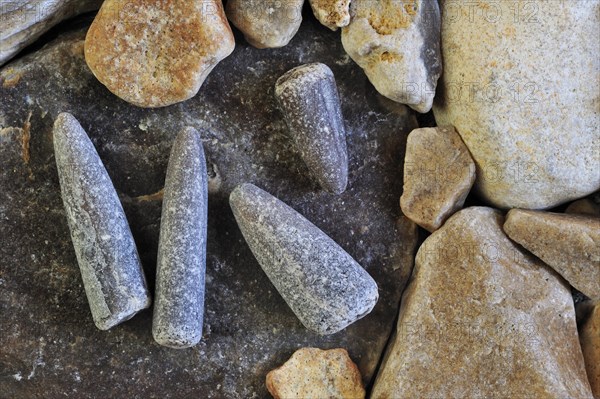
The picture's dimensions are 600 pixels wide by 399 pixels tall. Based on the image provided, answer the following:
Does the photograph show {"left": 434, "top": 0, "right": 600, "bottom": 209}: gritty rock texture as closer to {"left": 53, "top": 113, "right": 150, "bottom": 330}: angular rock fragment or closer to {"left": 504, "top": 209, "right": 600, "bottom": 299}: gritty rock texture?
{"left": 504, "top": 209, "right": 600, "bottom": 299}: gritty rock texture

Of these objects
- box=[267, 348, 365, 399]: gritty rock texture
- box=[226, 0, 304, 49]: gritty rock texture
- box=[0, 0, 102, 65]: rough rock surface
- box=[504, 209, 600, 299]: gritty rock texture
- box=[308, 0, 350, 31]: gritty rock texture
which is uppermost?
box=[308, 0, 350, 31]: gritty rock texture

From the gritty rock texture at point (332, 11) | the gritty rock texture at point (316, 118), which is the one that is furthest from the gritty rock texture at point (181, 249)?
the gritty rock texture at point (332, 11)

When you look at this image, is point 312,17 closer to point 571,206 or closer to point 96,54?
point 96,54

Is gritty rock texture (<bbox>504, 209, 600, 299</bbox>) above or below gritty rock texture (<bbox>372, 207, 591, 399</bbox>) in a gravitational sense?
above

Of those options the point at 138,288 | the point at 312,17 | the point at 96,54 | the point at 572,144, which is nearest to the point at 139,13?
the point at 96,54

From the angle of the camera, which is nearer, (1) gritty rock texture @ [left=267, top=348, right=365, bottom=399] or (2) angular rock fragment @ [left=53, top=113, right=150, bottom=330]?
(2) angular rock fragment @ [left=53, top=113, right=150, bottom=330]

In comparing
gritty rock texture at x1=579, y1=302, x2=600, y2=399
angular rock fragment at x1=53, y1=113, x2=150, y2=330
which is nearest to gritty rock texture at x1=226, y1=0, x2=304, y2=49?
angular rock fragment at x1=53, y1=113, x2=150, y2=330

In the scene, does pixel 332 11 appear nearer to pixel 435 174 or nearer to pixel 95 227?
pixel 435 174

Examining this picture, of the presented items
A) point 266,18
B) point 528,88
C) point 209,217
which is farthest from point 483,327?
point 266,18
